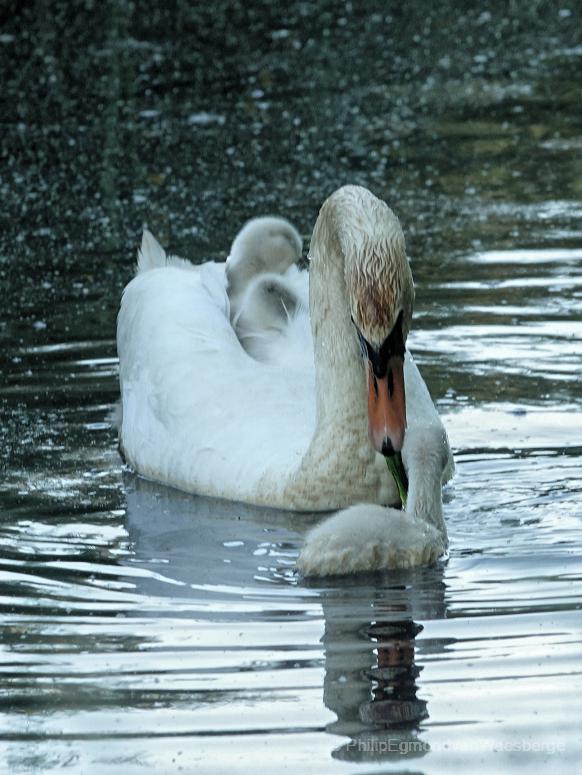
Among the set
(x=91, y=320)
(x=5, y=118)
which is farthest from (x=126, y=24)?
(x=91, y=320)

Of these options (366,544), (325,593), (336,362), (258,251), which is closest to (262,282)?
(258,251)

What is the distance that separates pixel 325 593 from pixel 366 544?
26cm

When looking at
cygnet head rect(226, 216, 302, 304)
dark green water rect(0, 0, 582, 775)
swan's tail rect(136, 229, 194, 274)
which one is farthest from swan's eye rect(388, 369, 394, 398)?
swan's tail rect(136, 229, 194, 274)

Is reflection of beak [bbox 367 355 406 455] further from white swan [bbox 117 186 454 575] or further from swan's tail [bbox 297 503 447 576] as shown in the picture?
swan's tail [bbox 297 503 447 576]

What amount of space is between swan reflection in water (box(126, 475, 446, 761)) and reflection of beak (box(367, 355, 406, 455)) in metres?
0.48

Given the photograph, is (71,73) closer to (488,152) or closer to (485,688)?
(488,152)

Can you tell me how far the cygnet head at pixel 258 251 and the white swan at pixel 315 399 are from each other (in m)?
0.07

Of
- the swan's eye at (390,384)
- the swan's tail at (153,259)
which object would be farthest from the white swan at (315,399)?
the swan's tail at (153,259)

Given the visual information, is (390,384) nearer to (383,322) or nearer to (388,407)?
(388,407)

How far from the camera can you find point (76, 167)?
1419 cm

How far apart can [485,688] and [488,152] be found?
9472 millimetres

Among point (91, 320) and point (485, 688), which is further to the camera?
point (91, 320)

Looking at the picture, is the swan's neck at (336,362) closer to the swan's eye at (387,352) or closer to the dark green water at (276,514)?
the dark green water at (276,514)

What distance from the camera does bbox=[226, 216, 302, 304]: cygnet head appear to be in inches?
330
